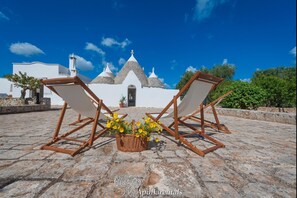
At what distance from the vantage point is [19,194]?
1257mm

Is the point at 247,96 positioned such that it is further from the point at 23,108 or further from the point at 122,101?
the point at 23,108

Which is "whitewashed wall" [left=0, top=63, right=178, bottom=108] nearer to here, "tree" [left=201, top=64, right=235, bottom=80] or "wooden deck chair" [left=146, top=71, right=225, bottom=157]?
"tree" [left=201, top=64, right=235, bottom=80]

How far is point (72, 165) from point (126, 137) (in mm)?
799

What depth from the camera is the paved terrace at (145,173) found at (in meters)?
1.34

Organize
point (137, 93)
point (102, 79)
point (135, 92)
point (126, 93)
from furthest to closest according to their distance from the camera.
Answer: point (102, 79)
point (135, 92)
point (137, 93)
point (126, 93)

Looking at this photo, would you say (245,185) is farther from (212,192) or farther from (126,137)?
(126,137)

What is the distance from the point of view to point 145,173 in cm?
165

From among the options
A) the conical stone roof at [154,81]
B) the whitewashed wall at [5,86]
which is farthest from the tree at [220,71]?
the whitewashed wall at [5,86]

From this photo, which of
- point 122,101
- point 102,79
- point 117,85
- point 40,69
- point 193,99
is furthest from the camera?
point 40,69

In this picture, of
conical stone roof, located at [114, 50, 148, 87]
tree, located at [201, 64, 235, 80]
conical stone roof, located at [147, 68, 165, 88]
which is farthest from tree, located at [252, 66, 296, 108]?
tree, located at [201, 64, 235, 80]

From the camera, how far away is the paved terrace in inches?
52.7

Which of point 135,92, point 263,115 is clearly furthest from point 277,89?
point 135,92

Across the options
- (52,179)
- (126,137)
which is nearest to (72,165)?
(52,179)

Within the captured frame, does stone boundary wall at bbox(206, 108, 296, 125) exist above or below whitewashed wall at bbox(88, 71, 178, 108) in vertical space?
below
